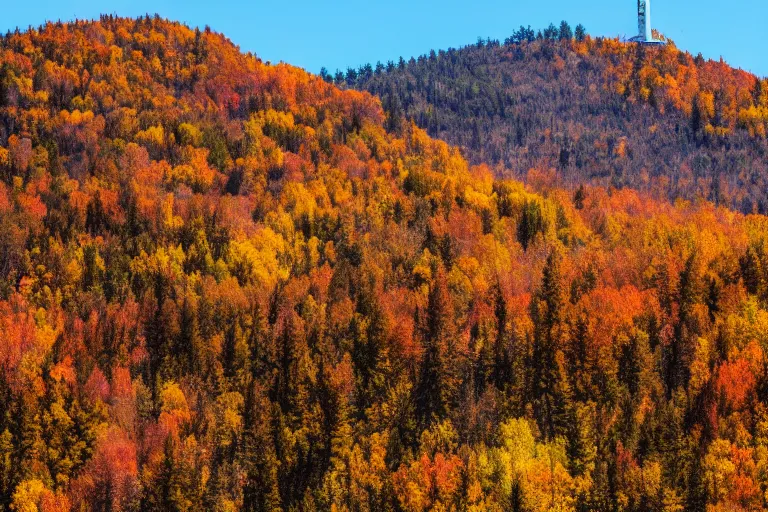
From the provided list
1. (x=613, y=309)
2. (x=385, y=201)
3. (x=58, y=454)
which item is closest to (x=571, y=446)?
(x=613, y=309)

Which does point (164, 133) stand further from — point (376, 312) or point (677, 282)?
point (677, 282)

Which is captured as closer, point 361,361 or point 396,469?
point 396,469

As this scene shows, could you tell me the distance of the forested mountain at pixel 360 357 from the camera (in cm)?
9981

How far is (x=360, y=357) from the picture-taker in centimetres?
12556

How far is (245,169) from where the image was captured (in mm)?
194500

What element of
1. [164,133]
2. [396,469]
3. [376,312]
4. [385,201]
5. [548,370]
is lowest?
[396,469]

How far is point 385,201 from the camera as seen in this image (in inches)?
7490

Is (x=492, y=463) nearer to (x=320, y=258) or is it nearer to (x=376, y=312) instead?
(x=376, y=312)

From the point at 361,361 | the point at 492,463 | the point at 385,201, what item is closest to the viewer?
the point at 492,463

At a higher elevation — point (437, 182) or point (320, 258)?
point (437, 182)

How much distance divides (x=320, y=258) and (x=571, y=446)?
7813cm

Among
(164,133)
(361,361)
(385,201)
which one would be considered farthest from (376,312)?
(164,133)

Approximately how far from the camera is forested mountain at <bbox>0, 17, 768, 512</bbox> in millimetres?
99812

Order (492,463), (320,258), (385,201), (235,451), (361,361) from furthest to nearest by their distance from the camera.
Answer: (385,201) → (320,258) → (361,361) → (235,451) → (492,463)
